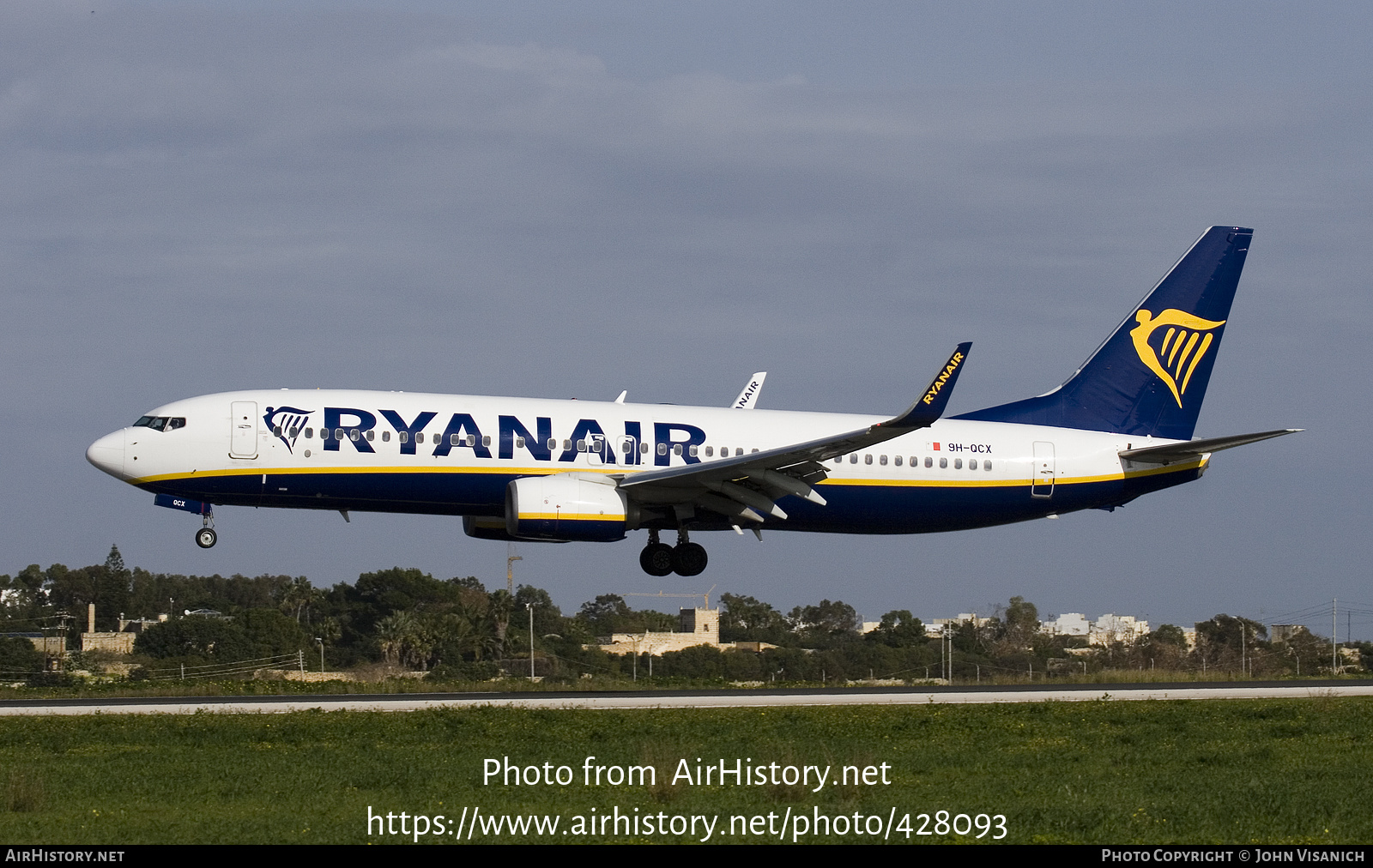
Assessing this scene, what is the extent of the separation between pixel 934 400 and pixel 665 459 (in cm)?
741

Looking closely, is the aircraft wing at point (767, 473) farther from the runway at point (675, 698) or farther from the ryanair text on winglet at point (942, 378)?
the runway at point (675, 698)

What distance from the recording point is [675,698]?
104 ft

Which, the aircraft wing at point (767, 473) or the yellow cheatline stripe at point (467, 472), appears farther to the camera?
the yellow cheatline stripe at point (467, 472)

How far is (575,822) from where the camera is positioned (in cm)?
1809

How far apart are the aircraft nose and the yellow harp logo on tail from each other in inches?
1040

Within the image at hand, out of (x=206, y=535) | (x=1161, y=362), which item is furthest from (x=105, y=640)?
(x=1161, y=362)

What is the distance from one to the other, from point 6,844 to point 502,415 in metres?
19.5

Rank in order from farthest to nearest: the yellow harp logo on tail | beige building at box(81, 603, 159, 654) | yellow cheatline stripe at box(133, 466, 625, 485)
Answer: beige building at box(81, 603, 159, 654)
the yellow harp logo on tail
yellow cheatline stripe at box(133, 466, 625, 485)

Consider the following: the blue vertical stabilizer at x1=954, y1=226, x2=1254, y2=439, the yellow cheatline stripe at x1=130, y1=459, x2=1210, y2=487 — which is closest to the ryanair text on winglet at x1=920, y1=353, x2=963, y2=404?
the yellow cheatline stripe at x1=130, y1=459, x2=1210, y2=487

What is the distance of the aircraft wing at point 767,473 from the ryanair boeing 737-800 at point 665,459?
0.17ft

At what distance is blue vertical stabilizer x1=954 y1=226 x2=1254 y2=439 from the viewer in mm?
41438

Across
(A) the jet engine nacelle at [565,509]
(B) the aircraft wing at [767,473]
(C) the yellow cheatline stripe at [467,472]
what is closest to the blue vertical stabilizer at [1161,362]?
(C) the yellow cheatline stripe at [467,472]

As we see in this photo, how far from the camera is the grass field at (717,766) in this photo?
58.2ft

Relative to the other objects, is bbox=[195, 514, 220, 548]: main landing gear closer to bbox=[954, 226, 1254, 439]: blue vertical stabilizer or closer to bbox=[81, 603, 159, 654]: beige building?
bbox=[954, 226, 1254, 439]: blue vertical stabilizer
